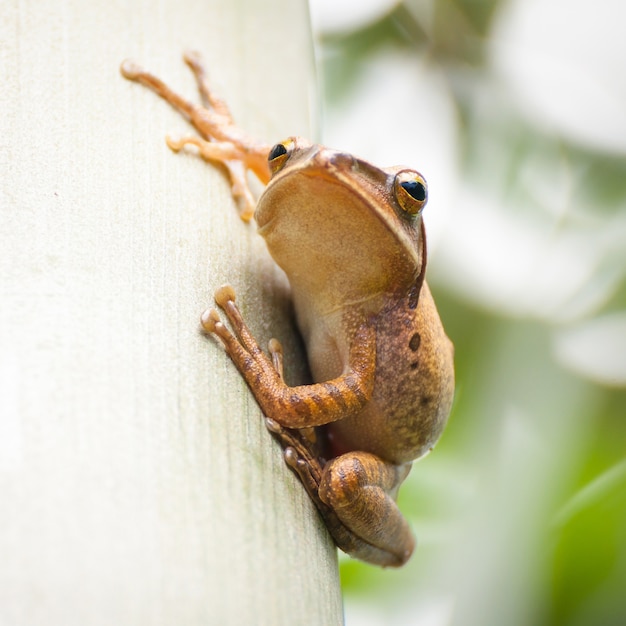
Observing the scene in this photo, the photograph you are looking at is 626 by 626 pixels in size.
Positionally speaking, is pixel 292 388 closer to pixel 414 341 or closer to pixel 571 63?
pixel 414 341

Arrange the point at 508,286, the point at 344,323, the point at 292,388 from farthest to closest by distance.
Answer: the point at 508,286 → the point at 344,323 → the point at 292,388

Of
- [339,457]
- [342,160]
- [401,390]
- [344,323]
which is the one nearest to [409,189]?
[342,160]

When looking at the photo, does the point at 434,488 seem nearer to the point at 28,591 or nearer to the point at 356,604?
the point at 356,604

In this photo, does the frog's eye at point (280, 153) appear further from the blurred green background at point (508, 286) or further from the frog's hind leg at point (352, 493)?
the blurred green background at point (508, 286)

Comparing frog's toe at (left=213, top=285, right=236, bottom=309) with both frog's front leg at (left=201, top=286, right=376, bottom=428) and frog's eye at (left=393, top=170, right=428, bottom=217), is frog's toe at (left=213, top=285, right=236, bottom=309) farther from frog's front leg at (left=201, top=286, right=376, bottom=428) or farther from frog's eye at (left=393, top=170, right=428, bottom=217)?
frog's eye at (left=393, top=170, right=428, bottom=217)

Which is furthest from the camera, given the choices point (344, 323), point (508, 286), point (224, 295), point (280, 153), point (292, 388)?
point (508, 286)

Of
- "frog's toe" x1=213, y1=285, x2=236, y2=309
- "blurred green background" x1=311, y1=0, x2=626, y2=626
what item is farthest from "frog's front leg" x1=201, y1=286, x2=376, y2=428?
"blurred green background" x1=311, y1=0, x2=626, y2=626

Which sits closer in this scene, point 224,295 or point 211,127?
point 224,295
